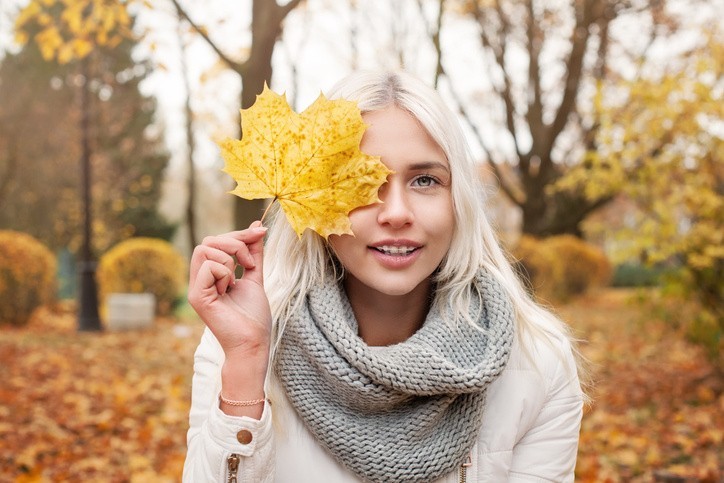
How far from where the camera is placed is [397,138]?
1639mm

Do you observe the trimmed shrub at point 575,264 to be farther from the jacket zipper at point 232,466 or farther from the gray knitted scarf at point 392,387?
the jacket zipper at point 232,466

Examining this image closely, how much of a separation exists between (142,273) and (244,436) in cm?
1159

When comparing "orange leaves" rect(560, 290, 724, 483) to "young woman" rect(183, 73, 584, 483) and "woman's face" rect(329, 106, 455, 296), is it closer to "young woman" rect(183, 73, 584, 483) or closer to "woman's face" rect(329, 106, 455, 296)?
"young woman" rect(183, 73, 584, 483)

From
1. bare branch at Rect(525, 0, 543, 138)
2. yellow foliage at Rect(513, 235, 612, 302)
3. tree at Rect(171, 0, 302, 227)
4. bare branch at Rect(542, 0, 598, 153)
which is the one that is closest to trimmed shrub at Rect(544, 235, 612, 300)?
yellow foliage at Rect(513, 235, 612, 302)

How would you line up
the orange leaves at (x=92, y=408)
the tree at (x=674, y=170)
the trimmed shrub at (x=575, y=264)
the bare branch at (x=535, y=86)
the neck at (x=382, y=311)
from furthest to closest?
the trimmed shrub at (x=575, y=264)
the bare branch at (x=535, y=86)
the tree at (x=674, y=170)
the orange leaves at (x=92, y=408)
the neck at (x=382, y=311)

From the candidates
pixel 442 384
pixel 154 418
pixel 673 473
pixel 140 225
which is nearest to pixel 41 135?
pixel 140 225

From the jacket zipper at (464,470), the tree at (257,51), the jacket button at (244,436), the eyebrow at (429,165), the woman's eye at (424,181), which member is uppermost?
the tree at (257,51)

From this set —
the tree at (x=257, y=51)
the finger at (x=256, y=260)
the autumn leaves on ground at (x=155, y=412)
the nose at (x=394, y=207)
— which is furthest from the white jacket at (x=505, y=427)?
the tree at (x=257, y=51)

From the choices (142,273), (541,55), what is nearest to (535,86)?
(541,55)

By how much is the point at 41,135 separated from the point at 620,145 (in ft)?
61.9

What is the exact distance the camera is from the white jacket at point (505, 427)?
169 centimetres

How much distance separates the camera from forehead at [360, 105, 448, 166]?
1.62m

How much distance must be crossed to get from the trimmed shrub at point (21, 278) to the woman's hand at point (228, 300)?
1038 cm

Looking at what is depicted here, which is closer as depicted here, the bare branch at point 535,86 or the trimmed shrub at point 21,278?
the trimmed shrub at point 21,278
